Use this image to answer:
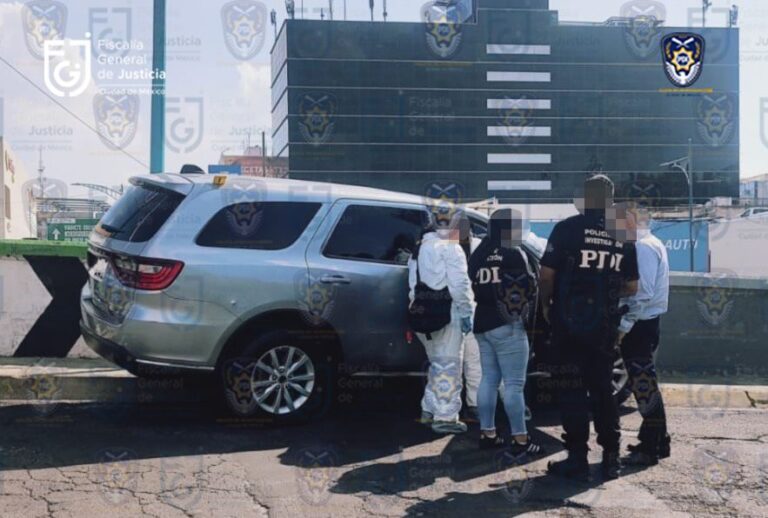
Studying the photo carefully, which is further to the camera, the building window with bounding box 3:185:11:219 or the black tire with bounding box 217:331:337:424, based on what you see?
the building window with bounding box 3:185:11:219

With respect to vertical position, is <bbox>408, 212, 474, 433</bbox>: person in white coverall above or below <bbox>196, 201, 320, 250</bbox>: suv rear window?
below

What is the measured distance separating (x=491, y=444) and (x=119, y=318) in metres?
2.75

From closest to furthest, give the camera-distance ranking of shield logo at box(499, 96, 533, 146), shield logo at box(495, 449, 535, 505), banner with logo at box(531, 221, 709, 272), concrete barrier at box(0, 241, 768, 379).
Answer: shield logo at box(495, 449, 535, 505) < concrete barrier at box(0, 241, 768, 379) < banner with logo at box(531, 221, 709, 272) < shield logo at box(499, 96, 533, 146)

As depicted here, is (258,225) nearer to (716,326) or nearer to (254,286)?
(254,286)

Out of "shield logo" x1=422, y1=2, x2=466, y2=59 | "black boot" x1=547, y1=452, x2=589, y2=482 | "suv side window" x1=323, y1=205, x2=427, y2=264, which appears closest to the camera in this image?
"black boot" x1=547, y1=452, x2=589, y2=482

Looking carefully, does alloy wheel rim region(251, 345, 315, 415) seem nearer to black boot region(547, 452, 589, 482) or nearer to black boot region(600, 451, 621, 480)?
black boot region(547, 452, 589, 482)

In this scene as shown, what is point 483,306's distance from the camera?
5766 millimetres

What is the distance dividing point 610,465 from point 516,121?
11092 centimetres

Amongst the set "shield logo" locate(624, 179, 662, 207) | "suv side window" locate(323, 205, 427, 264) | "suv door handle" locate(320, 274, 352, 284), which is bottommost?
"suv door handle" locate(320, 274, 352, 284)

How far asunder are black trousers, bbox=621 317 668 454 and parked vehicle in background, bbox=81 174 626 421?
106 cm

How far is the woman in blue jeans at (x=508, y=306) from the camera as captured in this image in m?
5.70

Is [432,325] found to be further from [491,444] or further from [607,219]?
[607,219]

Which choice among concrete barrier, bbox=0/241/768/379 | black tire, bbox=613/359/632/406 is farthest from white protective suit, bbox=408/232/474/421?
concrete barrier, bbox=0/241/768/379

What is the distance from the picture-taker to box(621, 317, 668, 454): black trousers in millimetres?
5621
